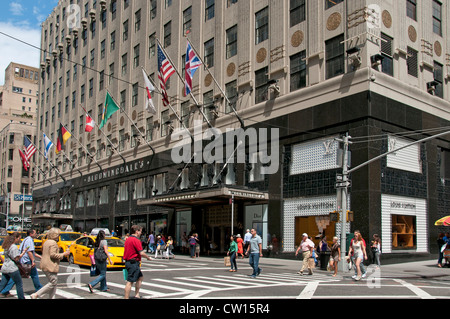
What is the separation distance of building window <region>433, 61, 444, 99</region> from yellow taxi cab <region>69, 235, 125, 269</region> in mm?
22683

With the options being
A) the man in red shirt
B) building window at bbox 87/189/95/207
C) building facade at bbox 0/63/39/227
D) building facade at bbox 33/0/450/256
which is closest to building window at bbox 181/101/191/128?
building facade at bbox 33/0/450/256

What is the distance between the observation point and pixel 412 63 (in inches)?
1109

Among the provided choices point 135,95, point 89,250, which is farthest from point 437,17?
point 135,95

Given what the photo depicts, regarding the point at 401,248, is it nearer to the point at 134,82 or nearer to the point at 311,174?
the point at 311,174

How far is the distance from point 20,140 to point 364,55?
9362 cm

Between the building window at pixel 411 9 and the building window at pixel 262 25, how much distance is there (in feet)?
30.0

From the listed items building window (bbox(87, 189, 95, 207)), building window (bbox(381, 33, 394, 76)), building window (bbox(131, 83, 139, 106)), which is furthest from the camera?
building window (bbox(87, 189, 95, 207))

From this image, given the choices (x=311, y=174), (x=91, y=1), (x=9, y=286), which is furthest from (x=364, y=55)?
(x=91, y=1)

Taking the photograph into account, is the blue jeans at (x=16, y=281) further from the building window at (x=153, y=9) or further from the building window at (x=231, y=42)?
the building window at (x=153, y=9)

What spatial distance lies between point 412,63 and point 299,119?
7876 mm

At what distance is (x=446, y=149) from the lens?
98.6 ft

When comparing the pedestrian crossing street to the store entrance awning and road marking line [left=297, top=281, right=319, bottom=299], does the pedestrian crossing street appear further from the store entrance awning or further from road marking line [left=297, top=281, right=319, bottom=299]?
the store entrance awning

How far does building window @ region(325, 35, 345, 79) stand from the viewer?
26312 mm

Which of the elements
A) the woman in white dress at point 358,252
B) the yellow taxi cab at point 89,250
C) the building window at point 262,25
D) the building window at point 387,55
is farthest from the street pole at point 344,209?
the building window at point 262,25
